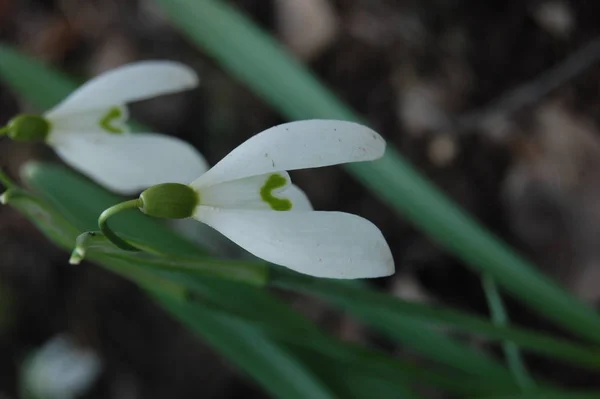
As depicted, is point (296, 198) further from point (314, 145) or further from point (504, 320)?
point (504, 320)

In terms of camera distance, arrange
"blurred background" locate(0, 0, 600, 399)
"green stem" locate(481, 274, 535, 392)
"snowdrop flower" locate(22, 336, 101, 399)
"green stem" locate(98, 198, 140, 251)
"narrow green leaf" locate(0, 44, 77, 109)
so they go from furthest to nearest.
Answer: "snowdrop flower" locate(22, 336, 101, 399)
"blurred background" locate(0, 0, 600, 399)
"narrow green leaf" locate(0, 44, 77, 109)
"green stem" locate(481, 274, 535, 392)
"green stem" locate(98, 198, 140, 251)

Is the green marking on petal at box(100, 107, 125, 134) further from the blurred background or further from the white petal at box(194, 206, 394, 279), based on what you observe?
the blurred background

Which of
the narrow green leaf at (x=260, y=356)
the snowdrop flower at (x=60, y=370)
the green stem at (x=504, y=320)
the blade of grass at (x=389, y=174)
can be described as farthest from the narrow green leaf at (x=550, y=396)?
the snowdrop flower at (x=60, y=370)

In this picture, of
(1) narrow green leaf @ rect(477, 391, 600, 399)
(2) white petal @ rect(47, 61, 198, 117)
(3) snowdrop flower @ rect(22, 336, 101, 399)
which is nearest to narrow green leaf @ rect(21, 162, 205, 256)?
(2) white petal @ rect(47, 61, 198, 117)

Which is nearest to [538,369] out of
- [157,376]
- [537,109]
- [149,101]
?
[537,109]

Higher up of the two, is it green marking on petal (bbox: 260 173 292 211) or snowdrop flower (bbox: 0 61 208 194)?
green marking on petal (bbox: 260 173 292 211)

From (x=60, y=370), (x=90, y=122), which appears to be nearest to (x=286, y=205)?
(x=90, y=122)

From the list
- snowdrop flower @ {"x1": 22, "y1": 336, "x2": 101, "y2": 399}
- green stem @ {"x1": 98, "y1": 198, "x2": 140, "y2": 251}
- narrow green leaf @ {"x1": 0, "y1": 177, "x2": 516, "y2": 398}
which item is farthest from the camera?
snowdrop flower @ {"x1": 22, "y1": 336, "x2": 101, "y2": 399}

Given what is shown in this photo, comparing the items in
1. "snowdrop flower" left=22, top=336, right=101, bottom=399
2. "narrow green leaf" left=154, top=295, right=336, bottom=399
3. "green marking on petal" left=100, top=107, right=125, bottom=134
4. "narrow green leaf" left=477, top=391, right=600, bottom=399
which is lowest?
"snowdrop flower" left=22, top=336, right=101, bottom=399
